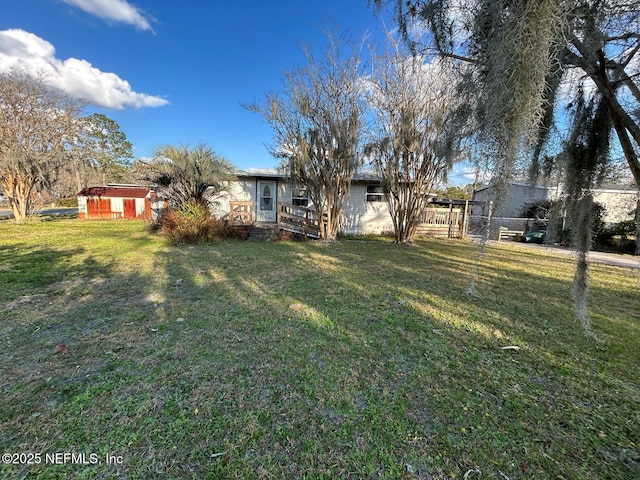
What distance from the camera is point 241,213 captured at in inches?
465

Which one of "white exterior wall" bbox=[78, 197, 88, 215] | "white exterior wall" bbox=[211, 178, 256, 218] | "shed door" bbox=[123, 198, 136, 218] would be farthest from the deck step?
"white exterior wall" bbox=[78, 197, 88, 215]

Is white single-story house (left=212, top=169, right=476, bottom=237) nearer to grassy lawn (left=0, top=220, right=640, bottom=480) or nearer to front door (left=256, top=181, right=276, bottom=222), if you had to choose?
front door (left=256, top=181, right=276, bottom=222)

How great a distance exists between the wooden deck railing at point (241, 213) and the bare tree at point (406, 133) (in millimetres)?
5656

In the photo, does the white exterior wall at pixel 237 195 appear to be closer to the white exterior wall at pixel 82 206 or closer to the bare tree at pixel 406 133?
the bare tree at pixel 406 133

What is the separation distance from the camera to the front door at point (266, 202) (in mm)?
12680

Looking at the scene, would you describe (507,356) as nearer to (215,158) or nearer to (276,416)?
(276,416)

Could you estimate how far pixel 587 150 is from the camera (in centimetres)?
229

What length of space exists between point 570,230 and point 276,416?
316cm

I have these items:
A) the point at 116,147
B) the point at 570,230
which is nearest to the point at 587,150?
the point at 570,230

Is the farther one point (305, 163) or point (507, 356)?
point (305, 163)

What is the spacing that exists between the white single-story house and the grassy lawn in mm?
7436

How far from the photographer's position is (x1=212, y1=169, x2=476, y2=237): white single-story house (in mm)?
12102

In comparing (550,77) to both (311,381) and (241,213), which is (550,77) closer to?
(311,381)

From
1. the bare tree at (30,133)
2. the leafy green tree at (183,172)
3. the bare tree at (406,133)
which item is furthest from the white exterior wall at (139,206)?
the bare tree at (406,133)
